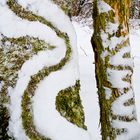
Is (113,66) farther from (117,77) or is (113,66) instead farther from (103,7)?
(103,7)

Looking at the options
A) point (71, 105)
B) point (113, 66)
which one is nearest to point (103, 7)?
point (113, 66)

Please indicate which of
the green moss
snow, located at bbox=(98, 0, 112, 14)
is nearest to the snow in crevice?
snow, located at bbox=(98, 0, 112, 14)

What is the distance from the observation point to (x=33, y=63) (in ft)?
3.59

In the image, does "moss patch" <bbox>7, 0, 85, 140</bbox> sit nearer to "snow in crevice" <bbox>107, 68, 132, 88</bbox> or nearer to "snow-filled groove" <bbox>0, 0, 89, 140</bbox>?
"snow-filled groove" <bbox>0, 0, 89, 140</bbox>

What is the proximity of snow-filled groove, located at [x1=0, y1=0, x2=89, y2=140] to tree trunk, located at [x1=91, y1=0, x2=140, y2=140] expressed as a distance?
2140mm

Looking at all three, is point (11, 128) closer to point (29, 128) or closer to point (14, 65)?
point (29, 128)

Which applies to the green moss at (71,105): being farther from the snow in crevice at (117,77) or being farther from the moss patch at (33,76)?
the snow in crevice at (117,77)

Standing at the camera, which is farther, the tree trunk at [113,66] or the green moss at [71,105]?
the tree trunk at [113,66]

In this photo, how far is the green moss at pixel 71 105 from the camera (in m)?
1.15

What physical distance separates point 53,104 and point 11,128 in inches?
5.5

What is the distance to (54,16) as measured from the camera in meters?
1.18

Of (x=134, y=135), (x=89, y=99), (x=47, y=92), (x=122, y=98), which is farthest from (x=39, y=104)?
(x=89, y=99)

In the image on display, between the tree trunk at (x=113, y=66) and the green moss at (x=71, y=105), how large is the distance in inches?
81.7

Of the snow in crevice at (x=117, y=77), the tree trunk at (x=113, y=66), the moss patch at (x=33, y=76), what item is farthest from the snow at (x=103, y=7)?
the moss patch at (x=33, y=76)
